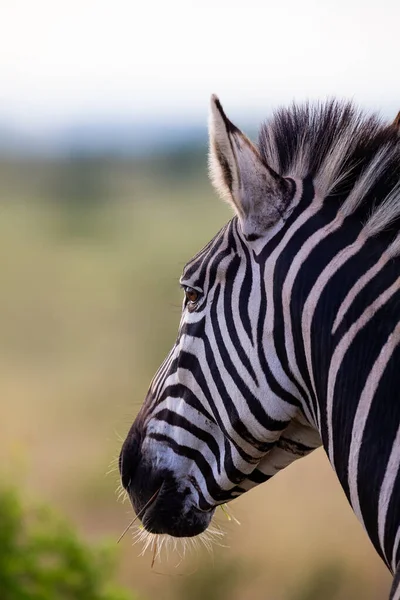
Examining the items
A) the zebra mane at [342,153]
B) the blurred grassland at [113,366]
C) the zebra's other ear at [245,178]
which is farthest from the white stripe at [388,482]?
the blurred grassland at [113,366]

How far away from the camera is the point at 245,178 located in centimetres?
170

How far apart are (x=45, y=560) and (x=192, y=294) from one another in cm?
366

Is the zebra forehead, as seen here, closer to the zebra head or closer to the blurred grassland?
the zebra head

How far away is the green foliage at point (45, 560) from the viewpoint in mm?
4676

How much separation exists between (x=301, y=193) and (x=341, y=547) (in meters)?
7.09

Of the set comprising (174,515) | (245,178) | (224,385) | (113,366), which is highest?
(245,178)

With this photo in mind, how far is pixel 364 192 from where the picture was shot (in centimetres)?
168

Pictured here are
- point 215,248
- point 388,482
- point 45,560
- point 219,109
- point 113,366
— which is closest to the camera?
point 388,482

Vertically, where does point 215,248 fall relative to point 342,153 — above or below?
below

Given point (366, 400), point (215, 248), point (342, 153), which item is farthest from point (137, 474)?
point (342, 153)

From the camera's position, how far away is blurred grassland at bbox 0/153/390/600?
760 cm

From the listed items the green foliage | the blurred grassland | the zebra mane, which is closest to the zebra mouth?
the blurred grassland

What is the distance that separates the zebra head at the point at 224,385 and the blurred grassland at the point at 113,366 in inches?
17.9

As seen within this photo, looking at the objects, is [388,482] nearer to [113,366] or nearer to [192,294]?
[192,294]
